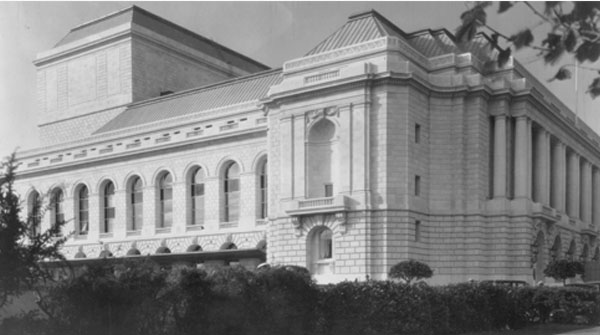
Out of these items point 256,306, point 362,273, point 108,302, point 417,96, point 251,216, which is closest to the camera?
point 108,302

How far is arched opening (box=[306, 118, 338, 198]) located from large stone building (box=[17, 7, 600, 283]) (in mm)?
98

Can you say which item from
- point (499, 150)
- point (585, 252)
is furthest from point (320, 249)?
point (585, 252)

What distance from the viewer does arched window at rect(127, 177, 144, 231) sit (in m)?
67.2

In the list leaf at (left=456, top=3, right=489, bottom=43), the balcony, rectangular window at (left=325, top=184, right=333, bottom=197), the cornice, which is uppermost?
the cornice

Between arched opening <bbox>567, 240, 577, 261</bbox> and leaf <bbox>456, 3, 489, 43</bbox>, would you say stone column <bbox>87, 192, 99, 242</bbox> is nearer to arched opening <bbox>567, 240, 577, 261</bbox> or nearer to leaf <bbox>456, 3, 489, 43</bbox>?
arched opening <bbox>567, 240, 577, 261</bbox>

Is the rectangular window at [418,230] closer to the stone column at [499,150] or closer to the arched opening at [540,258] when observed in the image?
the stone column at [499,150]

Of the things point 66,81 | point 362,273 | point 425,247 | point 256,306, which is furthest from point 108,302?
point 66,81

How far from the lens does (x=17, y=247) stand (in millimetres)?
13758

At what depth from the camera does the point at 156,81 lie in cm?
7856

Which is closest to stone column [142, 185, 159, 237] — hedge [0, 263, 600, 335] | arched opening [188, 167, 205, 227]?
arched opening [188, 167, 205, 227]

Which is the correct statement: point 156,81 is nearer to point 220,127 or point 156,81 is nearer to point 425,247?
point 220,127

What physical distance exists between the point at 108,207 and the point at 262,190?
1871cm

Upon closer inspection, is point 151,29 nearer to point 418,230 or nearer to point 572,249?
point 418,230

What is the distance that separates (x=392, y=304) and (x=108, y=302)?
316 inches
